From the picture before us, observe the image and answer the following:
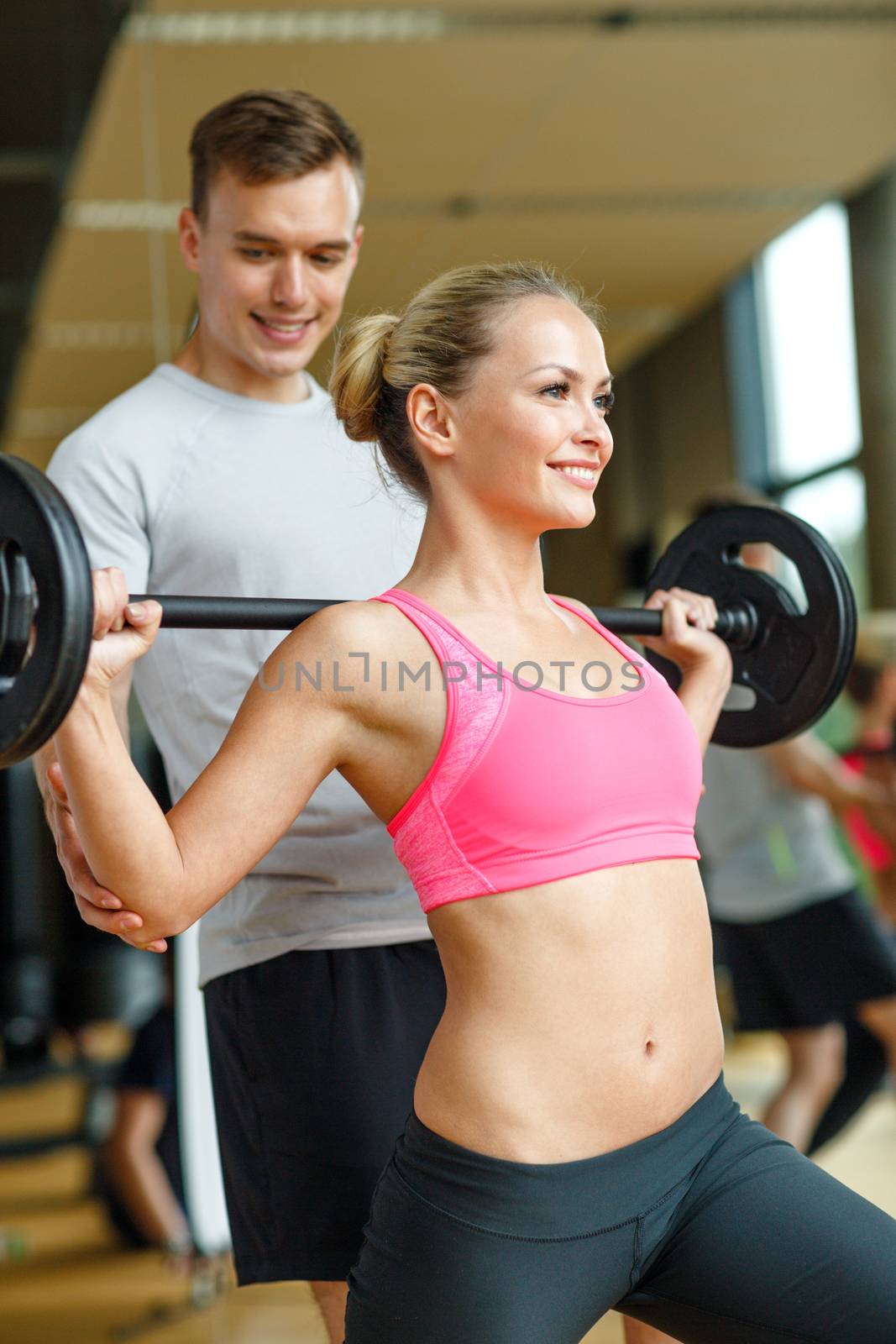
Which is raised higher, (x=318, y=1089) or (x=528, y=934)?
(x=528, y=934)

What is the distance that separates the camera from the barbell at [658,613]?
1.02 metres

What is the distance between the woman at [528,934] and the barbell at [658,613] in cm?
5

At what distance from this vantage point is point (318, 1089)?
54.2 inches

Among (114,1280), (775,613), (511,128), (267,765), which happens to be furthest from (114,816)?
(511,128)

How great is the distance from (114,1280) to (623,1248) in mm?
2574

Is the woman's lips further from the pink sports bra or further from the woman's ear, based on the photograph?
the pink sports bra

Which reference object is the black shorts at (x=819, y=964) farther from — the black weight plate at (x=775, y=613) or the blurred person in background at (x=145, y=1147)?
the black weight plate at (x=775, y=613)

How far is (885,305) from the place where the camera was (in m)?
5.61

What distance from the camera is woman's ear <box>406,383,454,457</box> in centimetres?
123

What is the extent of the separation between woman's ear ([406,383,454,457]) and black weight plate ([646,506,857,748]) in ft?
1.51

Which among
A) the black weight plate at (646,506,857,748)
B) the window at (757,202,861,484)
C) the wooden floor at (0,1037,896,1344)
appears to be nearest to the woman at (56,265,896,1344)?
the black weight plate at (646,506,857,748)

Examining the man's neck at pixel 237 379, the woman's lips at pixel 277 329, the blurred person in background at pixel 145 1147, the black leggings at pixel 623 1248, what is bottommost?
the blurred person in background at pixel 145 1147

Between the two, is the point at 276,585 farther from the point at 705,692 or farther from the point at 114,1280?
the point at 114,1280

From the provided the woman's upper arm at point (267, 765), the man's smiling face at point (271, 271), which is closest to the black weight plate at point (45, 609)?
the woman's upper arm at point (267, 765)
